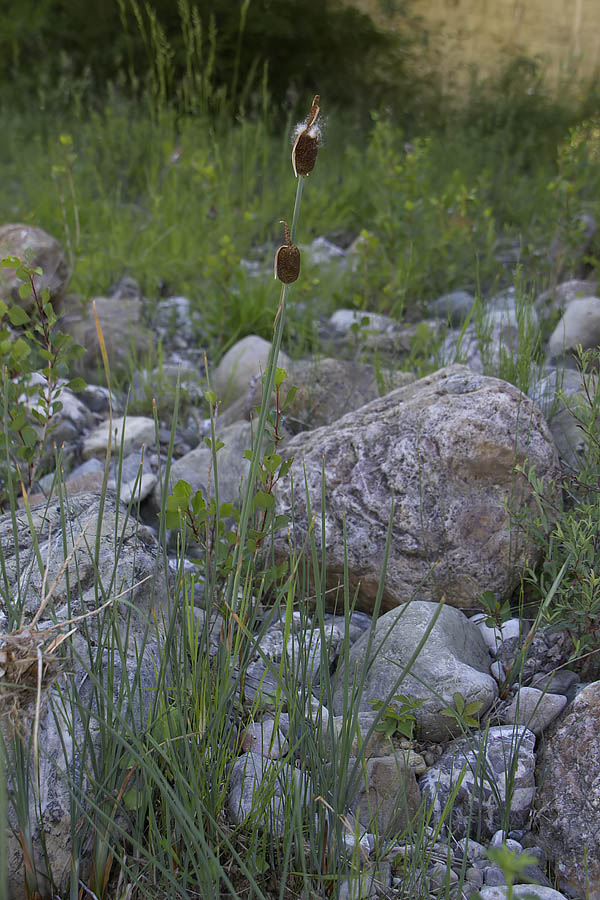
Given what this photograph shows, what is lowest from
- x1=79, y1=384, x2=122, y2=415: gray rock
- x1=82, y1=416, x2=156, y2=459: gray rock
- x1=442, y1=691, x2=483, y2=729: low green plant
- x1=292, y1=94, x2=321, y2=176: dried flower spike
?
x1=79, y1=384, x2=122, y2=415: gray rock

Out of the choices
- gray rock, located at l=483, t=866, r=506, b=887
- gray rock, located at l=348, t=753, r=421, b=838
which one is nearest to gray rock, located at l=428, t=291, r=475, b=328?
gray rock, located at l=348, t=753, r=421, b=838

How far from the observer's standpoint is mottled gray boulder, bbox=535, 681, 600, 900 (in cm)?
125

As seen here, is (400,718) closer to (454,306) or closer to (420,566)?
(420,566)

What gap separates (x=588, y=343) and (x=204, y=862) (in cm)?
241

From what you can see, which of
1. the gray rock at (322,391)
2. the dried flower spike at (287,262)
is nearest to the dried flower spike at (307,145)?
the dried flower spike at (287,262)

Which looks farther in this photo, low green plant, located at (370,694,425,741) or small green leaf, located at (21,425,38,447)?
small green leaf, located at (21,425,38,447)

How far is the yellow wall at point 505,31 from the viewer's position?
23.7 feet

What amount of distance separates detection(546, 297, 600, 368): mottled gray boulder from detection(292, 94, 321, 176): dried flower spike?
6.88 feet

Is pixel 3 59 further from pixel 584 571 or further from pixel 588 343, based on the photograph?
pixel 584 571

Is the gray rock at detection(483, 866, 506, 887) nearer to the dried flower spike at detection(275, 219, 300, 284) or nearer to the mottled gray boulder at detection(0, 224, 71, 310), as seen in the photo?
A: the dried flower spike at detection(275, 219, 300, 284)

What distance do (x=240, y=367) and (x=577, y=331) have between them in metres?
1.32

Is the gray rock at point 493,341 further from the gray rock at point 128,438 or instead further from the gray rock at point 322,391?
the gray rock at point 128,438

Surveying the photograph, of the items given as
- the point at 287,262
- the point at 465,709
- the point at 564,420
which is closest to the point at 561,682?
the point at 465,709

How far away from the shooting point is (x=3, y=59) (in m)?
7.70
